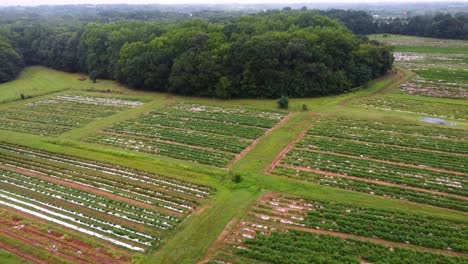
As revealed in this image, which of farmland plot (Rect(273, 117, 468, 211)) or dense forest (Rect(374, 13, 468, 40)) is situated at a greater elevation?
dense forest (Rect(374, 13, 468, 40))

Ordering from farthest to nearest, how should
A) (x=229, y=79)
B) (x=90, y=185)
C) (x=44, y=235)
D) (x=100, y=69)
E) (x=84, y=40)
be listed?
(x=84, y=40), (x=100, y=69), (x=229, y=79), (x=90, y=185), (x=44, y=235)

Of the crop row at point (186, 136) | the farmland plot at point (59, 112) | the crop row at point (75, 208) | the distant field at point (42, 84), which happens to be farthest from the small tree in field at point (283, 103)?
the distant field at point (42, 84)

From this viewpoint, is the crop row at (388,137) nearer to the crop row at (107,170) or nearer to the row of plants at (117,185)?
the crop row at (107,170)

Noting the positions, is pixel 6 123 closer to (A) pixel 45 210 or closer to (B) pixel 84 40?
(A) pixel 45 210

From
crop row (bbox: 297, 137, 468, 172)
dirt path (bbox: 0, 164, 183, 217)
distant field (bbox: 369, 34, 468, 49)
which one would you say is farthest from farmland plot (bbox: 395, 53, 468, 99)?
dirt path (bbox: 0, 164, 183, 217)

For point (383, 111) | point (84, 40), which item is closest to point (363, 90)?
point (383, 111)

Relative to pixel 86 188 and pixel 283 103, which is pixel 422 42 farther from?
pixel 86 188

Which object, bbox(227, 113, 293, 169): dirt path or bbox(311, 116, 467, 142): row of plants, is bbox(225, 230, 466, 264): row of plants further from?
bbox(311, 116, 467, 142): row of plants
